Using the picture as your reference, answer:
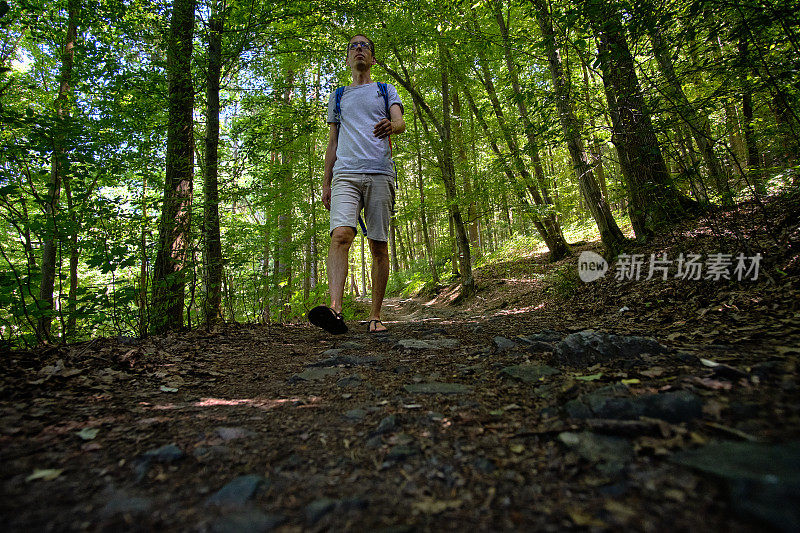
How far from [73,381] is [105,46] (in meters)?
3.72

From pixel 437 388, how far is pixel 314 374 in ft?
2.93

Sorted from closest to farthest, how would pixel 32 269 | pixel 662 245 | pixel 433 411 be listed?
pixel 433 411, pixel 32 269, pixel 662 245

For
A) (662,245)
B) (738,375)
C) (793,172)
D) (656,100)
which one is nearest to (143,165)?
(738,375)

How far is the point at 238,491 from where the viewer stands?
1058 mm

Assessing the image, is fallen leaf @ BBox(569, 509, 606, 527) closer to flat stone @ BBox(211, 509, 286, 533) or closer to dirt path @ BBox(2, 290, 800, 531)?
dirt path @ BBox(2, 290, 800, 531)

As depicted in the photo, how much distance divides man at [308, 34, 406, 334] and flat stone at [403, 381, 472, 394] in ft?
5.33

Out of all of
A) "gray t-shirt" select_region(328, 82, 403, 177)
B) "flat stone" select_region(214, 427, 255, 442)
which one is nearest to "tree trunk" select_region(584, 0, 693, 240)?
"gray t-shirt" select_region(328, 82, 403, 177)

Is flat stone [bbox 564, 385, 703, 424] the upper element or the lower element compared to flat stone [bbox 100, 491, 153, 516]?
upper

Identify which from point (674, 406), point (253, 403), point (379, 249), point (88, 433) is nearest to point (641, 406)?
point (674, 406)

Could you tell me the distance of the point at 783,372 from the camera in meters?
1.42

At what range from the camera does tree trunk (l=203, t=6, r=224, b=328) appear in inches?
157

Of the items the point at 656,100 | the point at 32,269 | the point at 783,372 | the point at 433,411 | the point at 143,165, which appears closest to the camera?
the point at 783,372

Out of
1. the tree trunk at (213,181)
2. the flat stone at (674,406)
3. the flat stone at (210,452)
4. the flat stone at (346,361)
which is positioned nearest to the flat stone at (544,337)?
the flat stone at (346,361)

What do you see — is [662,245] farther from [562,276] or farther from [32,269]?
[32,269]
